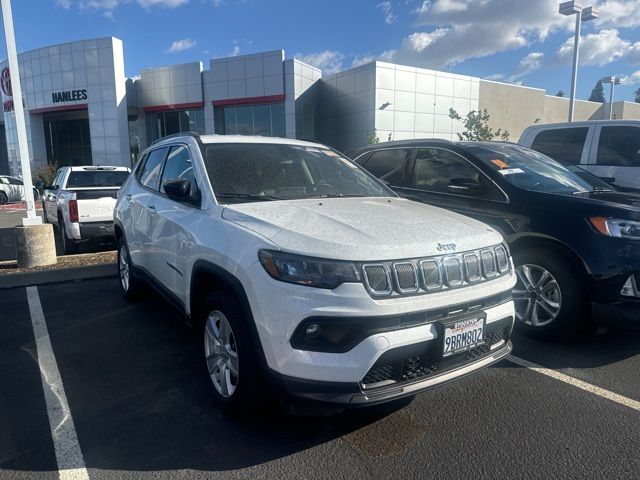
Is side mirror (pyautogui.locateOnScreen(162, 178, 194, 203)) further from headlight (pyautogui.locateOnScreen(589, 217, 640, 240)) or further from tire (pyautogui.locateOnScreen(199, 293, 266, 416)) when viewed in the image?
headlight (pyautogui.locateOnScreen(589, 217, 640, 240))

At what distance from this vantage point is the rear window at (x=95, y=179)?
965 centimetres

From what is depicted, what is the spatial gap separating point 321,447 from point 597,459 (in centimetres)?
155

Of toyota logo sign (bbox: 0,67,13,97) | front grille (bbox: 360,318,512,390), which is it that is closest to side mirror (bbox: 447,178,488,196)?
front grille (bbox: 360,318,512,390)

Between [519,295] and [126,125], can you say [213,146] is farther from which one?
[126,125]

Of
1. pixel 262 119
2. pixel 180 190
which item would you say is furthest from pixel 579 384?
pixel 262 119

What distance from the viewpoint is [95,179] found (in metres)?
9.84

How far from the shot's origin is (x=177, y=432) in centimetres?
296

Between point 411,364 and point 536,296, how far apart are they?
7.43 feet

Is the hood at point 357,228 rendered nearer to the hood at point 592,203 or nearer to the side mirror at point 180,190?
the side mirror at point 180,190

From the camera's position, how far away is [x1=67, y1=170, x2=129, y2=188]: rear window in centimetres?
965

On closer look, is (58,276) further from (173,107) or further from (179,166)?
(173,107)

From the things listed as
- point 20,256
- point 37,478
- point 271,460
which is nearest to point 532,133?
point 271,460

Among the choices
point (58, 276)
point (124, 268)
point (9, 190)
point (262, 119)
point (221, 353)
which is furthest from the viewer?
point (262, 119)

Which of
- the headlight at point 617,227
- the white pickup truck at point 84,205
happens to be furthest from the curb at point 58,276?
the headlight at point 617,227
